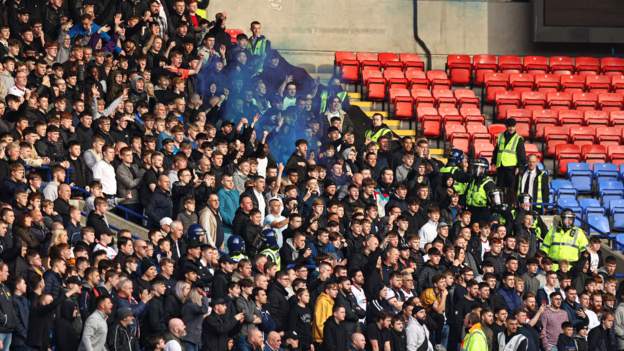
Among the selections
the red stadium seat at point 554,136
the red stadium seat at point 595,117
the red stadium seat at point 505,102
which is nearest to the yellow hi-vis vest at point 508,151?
the red stadium seat at point 554,136

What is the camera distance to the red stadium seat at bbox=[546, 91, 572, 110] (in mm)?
30281

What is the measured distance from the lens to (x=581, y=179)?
2798cm

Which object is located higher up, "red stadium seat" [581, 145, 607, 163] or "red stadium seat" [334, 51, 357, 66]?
"red stadium seat" [334, 51, 357, 66]

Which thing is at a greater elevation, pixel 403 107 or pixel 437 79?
pixel 437 79

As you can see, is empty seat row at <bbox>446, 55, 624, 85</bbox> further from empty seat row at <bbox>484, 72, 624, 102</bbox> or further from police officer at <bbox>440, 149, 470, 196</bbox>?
police officer at <bbox>440, 149, 470, 196</bbox>

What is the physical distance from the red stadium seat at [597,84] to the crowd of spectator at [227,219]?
216 inches

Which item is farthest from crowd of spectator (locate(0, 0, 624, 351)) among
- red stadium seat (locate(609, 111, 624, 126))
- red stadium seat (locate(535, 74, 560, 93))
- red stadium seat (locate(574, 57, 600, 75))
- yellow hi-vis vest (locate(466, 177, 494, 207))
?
red stadium seat (locate(574, 57, 600, 75))

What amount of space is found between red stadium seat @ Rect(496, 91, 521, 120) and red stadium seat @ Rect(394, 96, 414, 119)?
66.8 inches

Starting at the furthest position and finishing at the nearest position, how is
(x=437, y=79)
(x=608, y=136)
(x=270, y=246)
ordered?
(x=437, y=79)
(x=608, y=136)
(x=270, y=246)

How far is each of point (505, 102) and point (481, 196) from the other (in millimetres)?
5648

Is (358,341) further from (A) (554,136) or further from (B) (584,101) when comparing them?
(B) (584,101)

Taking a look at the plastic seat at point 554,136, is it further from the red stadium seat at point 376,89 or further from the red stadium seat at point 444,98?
the red stadium seat at point 376,89

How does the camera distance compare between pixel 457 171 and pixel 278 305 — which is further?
pixel 457 171

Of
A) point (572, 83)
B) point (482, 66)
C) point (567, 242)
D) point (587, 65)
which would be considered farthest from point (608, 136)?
point (567, 242)
